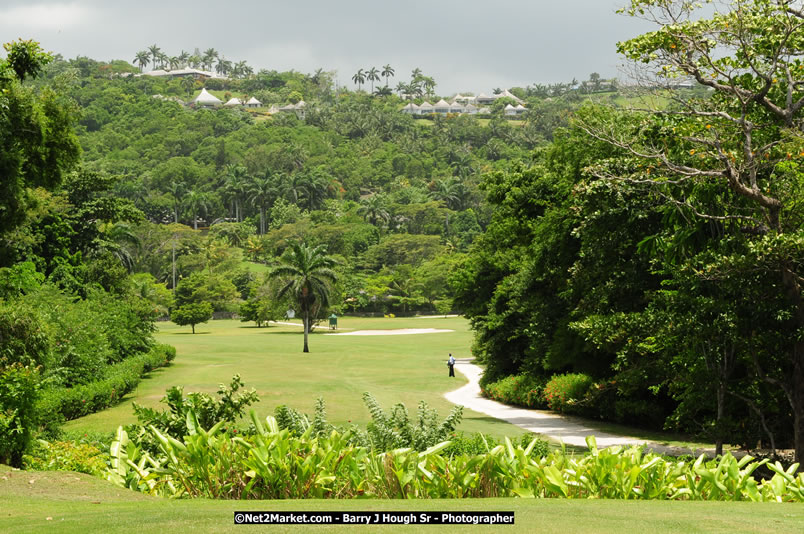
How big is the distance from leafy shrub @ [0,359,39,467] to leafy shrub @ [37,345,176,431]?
4.26 m

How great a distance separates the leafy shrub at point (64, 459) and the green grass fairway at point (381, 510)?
290 centimetres

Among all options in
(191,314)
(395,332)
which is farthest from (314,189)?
(395,332)

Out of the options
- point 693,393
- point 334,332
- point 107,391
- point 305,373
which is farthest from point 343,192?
point 693,393

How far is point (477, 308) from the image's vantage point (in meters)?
41.2

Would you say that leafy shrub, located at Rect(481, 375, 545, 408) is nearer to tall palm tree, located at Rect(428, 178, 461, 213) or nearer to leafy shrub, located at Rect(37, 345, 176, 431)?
leafy shrub, located at Rect(37, 345, 176, 431)

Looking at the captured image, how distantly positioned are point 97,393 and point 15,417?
57.0 ft

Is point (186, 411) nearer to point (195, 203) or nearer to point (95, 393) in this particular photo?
point (95, 393)

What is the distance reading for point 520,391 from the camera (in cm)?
3244

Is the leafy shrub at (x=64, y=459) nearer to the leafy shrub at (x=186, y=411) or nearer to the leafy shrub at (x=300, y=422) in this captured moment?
the leafy shrub at (x=186, y=411)

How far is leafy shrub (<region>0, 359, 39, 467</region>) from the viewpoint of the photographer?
11.2m

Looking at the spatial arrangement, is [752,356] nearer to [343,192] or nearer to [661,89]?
[661,89]

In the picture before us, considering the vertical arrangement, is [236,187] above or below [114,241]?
above

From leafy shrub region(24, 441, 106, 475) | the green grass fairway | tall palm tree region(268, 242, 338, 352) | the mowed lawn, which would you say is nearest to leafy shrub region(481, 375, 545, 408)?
the mowed lawn

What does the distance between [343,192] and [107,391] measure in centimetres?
15130
